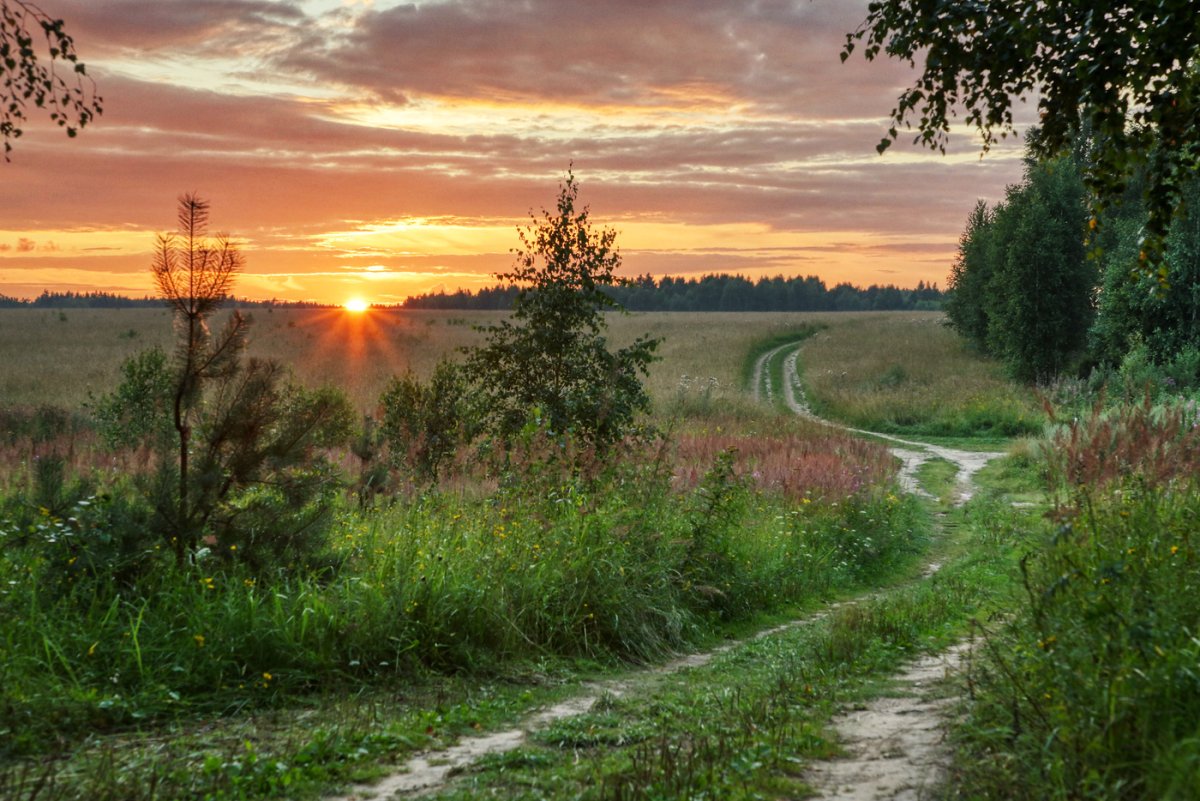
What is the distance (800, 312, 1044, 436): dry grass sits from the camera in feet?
106

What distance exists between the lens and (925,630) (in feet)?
30.5

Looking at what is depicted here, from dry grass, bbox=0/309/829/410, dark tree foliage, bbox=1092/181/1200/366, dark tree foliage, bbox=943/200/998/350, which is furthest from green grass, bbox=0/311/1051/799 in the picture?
dark tree foliage, bbox=943/200/998/350

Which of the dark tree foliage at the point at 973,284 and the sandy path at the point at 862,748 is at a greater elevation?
the dark tree foliage at the point at 973,284

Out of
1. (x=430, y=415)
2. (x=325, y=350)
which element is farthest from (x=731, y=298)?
(x=430, y=415)

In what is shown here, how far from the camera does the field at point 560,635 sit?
4.97m

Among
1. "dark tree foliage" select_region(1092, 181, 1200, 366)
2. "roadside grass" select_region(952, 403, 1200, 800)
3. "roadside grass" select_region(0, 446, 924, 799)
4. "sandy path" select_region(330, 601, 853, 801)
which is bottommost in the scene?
"sandy path" select_region(330, 601, 853, 801)

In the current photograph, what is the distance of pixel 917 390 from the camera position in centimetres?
3791

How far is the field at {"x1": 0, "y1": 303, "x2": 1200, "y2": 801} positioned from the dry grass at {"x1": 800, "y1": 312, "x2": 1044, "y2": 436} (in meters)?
19.9

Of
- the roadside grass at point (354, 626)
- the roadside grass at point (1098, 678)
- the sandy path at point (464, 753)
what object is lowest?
the sandy path at point (464, 753)

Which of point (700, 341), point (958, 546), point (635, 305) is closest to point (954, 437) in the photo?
point (958, 546)

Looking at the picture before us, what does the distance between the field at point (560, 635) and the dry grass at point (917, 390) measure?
1986 centimetres

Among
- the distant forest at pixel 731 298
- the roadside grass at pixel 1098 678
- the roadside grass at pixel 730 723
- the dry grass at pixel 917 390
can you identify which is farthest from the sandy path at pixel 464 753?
the distant forest at pixel 731 298

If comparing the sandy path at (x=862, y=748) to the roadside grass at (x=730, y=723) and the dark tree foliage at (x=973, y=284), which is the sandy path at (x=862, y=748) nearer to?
the roadside grass at (x=730, y=723)

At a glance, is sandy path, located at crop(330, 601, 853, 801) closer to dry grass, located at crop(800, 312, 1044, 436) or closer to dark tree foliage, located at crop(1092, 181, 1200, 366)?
dry grass, located at crop(800, 312, 1044, 436)
